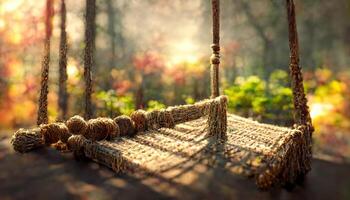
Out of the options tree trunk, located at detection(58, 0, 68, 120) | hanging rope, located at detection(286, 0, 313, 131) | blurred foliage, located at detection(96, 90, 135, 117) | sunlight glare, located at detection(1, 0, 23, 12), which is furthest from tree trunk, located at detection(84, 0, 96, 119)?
sunlight glare, located at detection(1, 0, 23, 12)

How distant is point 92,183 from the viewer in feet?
11.4

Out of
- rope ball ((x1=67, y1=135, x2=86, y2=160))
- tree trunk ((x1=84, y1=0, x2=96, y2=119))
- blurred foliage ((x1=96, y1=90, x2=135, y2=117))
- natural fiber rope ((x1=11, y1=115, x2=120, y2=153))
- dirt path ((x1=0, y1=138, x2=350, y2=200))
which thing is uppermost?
tree trunk ((x1=84, y1=0, x2=96, y2=119))

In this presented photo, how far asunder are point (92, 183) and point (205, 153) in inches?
56.3

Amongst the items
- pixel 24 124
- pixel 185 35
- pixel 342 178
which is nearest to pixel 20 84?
pixel 24 124

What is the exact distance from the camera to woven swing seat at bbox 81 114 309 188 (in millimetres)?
3791

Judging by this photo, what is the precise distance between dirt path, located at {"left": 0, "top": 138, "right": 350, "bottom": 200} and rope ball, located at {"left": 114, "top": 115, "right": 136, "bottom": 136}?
0.86 m

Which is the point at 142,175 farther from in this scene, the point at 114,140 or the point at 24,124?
the point at 24,124

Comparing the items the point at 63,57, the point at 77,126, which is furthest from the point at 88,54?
the point at 77,126

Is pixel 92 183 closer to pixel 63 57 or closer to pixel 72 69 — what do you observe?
pixel 63 57

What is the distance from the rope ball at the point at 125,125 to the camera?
4.59m

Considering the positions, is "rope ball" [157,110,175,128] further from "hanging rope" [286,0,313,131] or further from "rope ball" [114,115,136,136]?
"hanging rope" [286,0,313,131]

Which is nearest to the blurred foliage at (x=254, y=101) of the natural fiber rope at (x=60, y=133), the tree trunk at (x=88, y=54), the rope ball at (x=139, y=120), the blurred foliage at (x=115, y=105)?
the blurred foliage at (x=115, y=105)

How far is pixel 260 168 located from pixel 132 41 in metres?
20.3

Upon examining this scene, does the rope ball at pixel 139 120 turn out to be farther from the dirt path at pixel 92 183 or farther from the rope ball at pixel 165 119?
the dirt path at pixel 92 183
